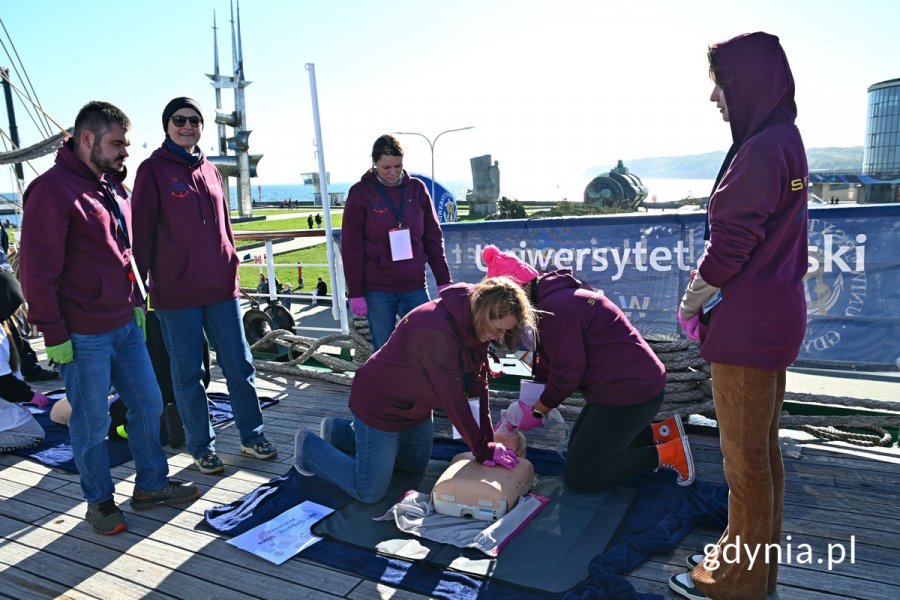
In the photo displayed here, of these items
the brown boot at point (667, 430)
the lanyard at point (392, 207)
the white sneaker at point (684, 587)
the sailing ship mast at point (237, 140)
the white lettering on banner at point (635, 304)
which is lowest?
the white sneaker at point (684, 587)

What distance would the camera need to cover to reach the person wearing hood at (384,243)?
13.3 ft

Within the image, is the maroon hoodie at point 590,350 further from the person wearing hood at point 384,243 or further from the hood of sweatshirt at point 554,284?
the person wearing hood at point 384,243

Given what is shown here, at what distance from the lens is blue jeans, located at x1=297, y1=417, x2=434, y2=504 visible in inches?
118

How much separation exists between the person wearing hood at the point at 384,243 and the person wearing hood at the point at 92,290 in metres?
1.36

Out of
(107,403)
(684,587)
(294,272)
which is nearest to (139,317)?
(107,403)

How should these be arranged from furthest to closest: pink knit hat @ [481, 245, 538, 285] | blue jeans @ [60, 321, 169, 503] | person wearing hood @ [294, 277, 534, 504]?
pink knit hat @ [481, 245, 538, 285]
blue jeans @ [60, 321, 169, 503]
person wearing hood @ [294, 277, 534, 504]

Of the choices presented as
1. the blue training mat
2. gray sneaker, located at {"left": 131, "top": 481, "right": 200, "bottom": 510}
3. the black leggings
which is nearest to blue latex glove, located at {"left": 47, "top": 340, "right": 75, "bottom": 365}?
gray sneaker, located at {"left": 131, "top": 481, "right": 200, "bottom": 510}

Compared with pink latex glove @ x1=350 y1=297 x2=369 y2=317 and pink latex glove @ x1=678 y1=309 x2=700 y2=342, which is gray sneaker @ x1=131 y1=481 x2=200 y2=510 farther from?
pink latex glove @ x1=678 y1=309 x2=700 y2=342

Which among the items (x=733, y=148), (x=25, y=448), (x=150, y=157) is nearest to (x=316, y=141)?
(x=150, y=157)

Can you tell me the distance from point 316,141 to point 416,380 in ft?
10.9

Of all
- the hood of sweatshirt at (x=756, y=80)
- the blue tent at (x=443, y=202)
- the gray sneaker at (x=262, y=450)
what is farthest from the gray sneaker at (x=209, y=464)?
the blue tent at (x=443, y=202)

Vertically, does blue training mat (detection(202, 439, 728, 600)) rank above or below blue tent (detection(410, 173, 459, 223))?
below

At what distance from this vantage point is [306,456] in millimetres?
3178

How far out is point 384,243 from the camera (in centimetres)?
409
